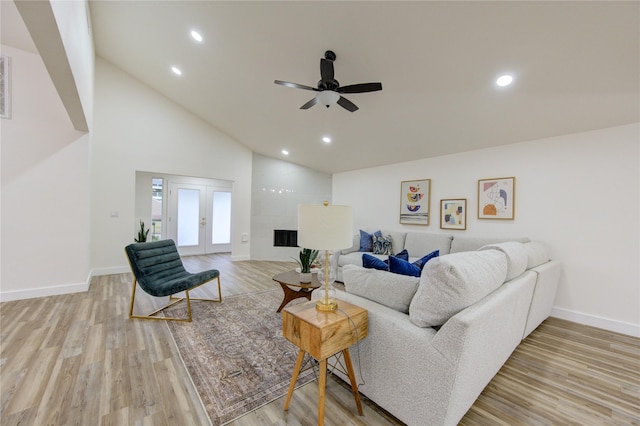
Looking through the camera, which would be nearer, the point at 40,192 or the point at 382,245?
the point at 40,192

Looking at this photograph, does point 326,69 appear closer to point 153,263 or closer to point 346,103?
point 346,103

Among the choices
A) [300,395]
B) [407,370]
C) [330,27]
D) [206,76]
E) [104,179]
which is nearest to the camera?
[407,370]

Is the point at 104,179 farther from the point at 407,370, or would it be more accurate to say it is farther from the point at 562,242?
the point at 562,242

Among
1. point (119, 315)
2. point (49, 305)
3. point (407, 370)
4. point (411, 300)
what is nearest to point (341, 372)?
point (407, 370)

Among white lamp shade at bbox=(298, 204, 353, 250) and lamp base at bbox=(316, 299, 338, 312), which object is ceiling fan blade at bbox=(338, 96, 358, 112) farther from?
→ lamp base at bbox=(316, 299, 338, 312)

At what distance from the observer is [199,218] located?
721cm

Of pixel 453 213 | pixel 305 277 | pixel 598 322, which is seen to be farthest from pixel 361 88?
pixel 598 322

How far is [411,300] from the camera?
5.30 feet

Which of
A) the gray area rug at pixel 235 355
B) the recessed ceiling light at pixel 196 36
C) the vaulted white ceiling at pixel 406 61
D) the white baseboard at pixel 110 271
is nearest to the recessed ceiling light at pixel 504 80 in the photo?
the vaulted white ceiling at pixel 406 61

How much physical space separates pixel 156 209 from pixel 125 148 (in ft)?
7.09

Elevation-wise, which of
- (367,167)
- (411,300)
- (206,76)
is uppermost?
(206,76)

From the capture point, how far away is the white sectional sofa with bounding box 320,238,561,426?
4.30 ft

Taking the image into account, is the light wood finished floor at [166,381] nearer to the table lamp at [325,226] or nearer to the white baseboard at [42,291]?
the white baseboard at [42,291]

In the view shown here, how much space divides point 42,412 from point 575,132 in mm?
5733
